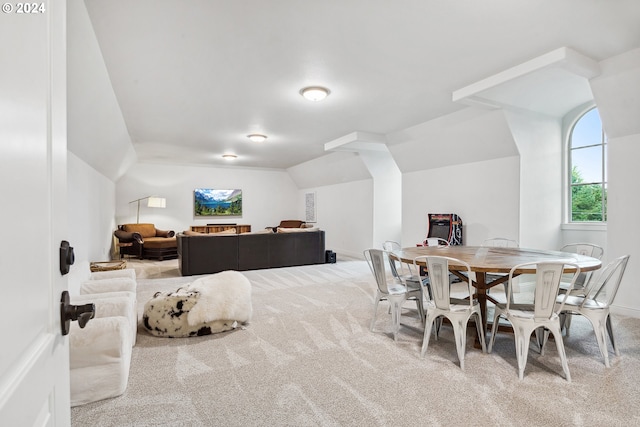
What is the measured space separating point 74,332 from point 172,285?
3493mm

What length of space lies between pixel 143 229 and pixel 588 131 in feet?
31.0

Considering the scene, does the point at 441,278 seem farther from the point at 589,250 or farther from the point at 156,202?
the point at 156,202

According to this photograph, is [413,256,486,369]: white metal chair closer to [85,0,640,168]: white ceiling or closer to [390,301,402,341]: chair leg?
[390,301,402,341]: chair leg

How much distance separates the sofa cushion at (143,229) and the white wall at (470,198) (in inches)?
251

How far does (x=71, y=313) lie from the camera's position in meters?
0.90

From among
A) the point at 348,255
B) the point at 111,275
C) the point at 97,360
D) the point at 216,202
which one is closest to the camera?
the point at 97,360

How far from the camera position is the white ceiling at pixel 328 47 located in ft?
8.54

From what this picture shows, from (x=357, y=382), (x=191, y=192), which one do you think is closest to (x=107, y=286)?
(x=357, y=382)

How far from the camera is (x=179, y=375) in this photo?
2590mm

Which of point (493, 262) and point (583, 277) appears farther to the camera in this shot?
point (583, 277)

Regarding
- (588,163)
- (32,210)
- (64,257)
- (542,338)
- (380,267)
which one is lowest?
(542,338)

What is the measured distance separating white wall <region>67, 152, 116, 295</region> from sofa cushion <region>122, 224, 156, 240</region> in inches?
19.4

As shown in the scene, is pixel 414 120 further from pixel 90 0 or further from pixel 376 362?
pixel 90 0

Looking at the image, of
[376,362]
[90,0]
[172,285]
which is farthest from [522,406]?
[172,285]
